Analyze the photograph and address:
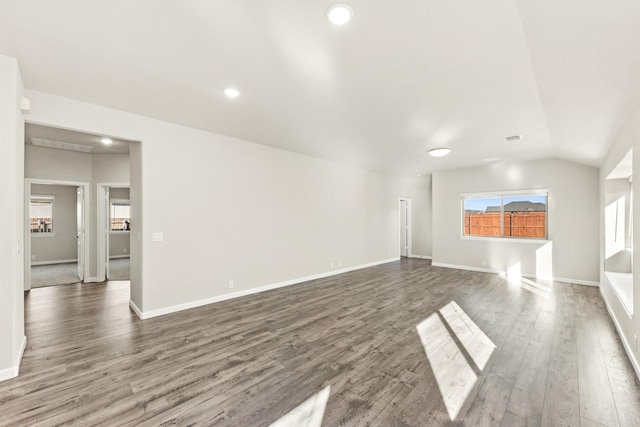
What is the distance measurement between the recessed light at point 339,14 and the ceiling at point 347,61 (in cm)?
6

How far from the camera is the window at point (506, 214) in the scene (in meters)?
6.30

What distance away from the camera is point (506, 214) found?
6.78 meters

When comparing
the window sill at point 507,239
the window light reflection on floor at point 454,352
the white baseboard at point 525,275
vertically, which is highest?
the window sill at point 507,239

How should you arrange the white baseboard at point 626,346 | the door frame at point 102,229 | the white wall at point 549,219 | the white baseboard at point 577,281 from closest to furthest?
1. the white baseboard at point 626,346
2. the white baseboard at point 577,281
3. the white wall at point 549,219
4. the door frame at point 102,229

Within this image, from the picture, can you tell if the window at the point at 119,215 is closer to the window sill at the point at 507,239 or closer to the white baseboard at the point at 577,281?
the window sill at the point at 507,239

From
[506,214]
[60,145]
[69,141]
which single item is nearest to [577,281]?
[506,214]

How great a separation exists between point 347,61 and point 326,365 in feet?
9.03

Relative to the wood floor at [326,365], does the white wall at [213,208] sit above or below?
above

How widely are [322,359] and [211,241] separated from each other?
2637mm

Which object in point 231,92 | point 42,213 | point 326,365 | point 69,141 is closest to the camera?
point 326,365

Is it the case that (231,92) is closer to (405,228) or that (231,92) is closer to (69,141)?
(69,141)

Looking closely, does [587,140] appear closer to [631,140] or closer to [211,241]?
[631,140]

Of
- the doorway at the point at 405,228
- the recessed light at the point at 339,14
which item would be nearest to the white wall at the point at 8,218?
the recessed light at the point at 339,14

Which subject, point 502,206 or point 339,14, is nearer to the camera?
point 339,14
